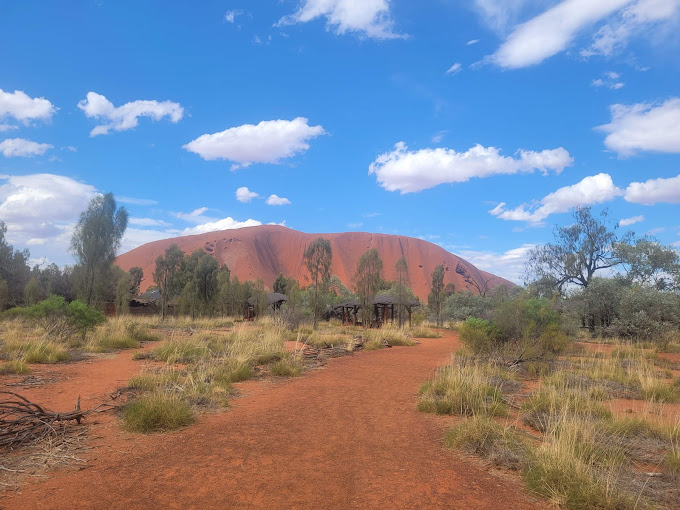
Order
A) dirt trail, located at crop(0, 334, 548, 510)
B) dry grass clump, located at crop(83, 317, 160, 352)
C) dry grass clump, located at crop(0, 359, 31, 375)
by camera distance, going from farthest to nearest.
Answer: dry grass clump, located at crop(83, 317, 160, 352) < dry grass clump, located at crop(0, 359, 31, 375) < dirt trail, located at crop(0, 334, 548, 510)

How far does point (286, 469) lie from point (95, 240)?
84.4ft

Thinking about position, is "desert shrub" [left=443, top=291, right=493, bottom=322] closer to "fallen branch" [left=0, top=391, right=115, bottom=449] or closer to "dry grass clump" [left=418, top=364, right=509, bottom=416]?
"dry grass clump" [left=418, top=364, right=509, bottom=416]

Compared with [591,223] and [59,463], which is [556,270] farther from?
[59,463]

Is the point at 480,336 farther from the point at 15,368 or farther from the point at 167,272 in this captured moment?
the point at 167,272

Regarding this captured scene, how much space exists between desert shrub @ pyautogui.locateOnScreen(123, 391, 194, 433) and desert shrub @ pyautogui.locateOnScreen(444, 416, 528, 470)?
3.85 metres

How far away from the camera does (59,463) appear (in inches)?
176

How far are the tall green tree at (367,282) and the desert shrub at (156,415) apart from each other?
25774 millimetres

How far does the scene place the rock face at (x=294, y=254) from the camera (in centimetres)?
10162

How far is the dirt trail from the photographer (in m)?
3.78

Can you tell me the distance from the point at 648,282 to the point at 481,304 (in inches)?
672

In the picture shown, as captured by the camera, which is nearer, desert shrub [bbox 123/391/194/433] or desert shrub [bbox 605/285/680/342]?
desert shrub [bbox 123/391/194/433]

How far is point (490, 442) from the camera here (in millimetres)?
5305

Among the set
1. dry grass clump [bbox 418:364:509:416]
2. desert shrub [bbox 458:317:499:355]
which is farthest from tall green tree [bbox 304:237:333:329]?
Result: dry grass clump [bbox 418:364:509:416]

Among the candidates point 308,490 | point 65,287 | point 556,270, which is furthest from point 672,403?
point 65,287
